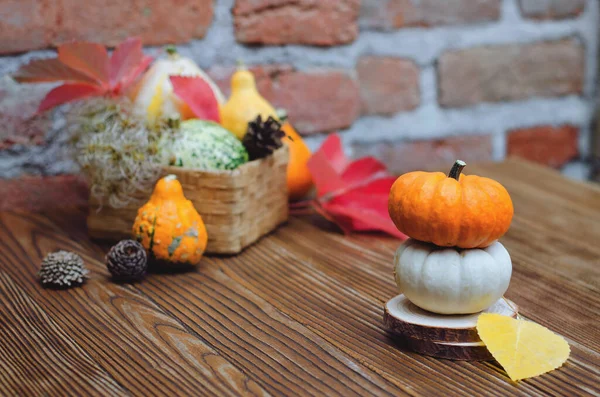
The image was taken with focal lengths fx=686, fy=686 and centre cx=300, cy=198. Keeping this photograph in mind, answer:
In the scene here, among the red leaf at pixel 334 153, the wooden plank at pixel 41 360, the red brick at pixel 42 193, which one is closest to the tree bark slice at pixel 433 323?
the wooden plank at pixel 41 360

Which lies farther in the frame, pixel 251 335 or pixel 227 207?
pixel 227 207

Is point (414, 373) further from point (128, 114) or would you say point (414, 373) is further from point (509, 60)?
point (509, 60)

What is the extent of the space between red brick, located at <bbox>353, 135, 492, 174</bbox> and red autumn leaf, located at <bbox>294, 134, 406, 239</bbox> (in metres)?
0.32

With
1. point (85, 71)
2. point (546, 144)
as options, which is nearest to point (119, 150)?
point (85, 71)

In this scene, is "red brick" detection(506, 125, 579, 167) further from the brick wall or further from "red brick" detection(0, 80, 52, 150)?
"red brick" detection(0, 80, 52, 150)

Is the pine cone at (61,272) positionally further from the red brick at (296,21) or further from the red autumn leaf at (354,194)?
the red brick at (296,21)

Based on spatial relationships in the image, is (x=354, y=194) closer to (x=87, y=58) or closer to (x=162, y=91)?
(x=162, y=91)

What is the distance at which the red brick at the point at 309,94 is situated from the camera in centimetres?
134

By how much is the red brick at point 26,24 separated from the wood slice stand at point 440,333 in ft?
2.62

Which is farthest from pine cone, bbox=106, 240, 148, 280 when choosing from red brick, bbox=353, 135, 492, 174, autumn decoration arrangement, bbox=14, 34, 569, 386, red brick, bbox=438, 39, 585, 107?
red brick, bbox=438, 39, 585, 107

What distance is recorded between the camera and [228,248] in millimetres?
968

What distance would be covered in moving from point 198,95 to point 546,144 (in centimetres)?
96

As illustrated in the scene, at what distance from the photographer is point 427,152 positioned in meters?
1.53

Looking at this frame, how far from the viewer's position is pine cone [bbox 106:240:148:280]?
86cm
